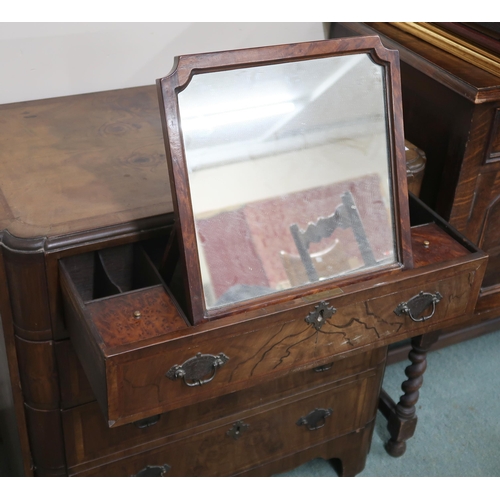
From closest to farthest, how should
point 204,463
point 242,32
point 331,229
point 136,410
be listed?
point 136,410 < point 331,229 < point 204,463 < point 242,32

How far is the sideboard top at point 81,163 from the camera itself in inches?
39.6

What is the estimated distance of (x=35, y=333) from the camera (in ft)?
3.31

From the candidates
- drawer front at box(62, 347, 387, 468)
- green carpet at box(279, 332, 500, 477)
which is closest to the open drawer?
drawer front at box(62, 347, 387, 468)

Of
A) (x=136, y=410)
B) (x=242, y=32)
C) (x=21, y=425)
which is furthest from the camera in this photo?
(x=242, y=32)

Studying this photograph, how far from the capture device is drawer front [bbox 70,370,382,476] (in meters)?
1.19

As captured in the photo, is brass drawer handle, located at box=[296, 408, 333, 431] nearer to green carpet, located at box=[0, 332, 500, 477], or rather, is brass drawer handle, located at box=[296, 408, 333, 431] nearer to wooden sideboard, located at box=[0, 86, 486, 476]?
wooden sideboard, located at box=[0, 86, 486, 476]

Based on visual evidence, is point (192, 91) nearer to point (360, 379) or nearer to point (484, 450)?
point (360, 379)

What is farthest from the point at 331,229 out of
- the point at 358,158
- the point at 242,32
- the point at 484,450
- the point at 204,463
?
the point at 484,450

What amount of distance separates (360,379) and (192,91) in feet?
2.13

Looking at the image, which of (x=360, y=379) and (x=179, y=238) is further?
(x=360, y=379)

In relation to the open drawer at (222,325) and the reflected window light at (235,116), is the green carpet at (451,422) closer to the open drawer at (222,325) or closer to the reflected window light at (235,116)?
the open drawer at (222,325)

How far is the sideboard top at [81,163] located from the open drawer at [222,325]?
6 cm

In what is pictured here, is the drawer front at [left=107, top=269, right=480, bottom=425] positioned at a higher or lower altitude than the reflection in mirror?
lower

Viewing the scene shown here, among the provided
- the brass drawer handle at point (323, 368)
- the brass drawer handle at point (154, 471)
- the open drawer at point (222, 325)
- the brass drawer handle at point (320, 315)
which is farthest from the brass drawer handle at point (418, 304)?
the brass drawer handle at point (154, 471)
